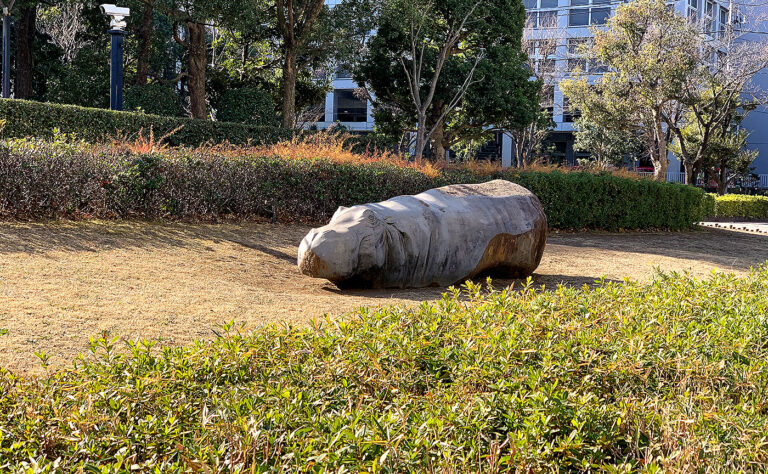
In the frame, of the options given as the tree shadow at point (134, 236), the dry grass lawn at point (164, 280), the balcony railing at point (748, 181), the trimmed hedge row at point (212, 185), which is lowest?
the dry grass lawn at point (164, 280)

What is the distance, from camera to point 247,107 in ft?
67.6

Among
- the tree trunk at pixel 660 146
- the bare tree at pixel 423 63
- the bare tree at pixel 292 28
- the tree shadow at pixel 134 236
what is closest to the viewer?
the tree shadow at pixel 134 236

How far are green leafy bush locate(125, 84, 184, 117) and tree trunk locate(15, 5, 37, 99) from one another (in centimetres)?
551

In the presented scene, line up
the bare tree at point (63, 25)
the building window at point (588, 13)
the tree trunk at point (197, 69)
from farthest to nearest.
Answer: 1. the building window at point (588, 13)
2. the bare tree at point (63, 25)
3. the tree trunk at point (197, 69)

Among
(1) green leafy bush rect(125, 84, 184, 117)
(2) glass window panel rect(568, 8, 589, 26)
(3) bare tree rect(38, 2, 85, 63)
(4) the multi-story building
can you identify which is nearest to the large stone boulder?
(1) green leafy bush rect(125, 84, 184, 117)

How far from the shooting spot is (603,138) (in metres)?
37.0

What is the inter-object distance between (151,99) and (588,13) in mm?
30403

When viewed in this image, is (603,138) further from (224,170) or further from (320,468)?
(320,468)

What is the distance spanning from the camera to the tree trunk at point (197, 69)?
19859 millimetres

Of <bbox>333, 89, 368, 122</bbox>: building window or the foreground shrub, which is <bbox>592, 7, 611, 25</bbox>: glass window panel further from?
the foreground shrub

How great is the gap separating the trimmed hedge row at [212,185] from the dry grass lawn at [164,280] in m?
0.42

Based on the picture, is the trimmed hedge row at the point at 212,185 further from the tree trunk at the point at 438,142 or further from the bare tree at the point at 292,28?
the tree trunk at the point at 438,142

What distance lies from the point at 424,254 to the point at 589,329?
3.71 meters

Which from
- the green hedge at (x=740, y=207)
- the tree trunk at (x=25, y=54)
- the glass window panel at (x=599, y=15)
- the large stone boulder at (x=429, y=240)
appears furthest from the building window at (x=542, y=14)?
the large stone boulder at (x=429, y=240)
